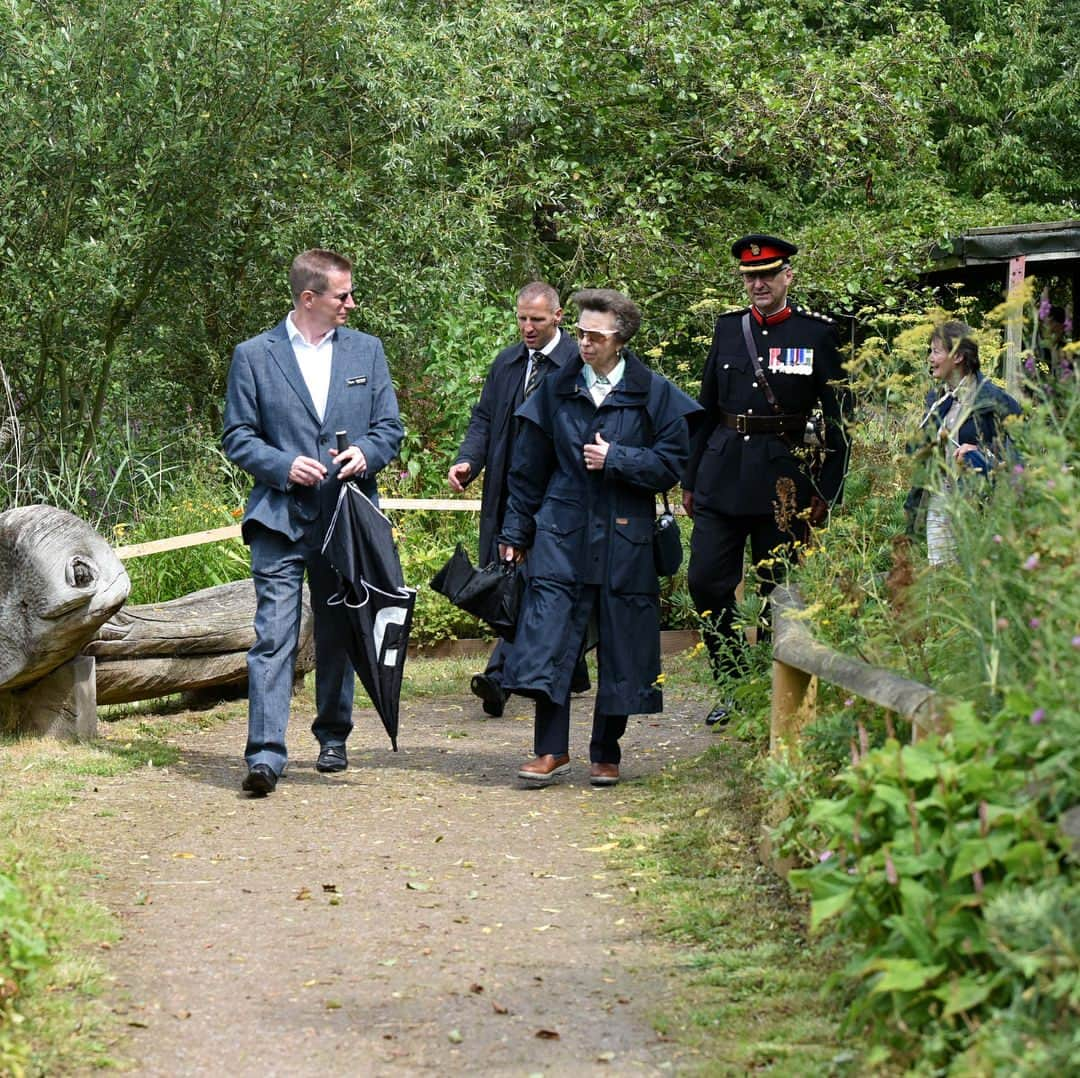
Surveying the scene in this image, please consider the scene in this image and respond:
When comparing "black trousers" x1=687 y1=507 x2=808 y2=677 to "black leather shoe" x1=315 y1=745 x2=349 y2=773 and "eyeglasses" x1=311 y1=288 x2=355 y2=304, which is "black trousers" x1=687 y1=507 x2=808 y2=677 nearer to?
"black leather shoe" x1=315 y1=745 x2=349 y2=773

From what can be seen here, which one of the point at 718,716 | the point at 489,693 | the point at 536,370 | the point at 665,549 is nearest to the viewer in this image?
the point at 665,549

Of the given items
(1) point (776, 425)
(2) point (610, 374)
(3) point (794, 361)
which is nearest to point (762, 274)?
(3) point (794, 361)

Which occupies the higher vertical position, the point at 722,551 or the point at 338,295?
the point at 338,295

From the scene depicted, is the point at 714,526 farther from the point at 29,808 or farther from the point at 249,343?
the point at 29,808

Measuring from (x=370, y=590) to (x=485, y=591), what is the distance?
453 mm

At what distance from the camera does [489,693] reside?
8.84 metres

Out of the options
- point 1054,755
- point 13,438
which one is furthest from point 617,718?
point 13,438

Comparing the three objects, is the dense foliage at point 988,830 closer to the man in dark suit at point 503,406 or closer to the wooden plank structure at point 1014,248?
the man in dark suit at point 503,406

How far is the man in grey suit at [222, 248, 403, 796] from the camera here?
6.83 meters

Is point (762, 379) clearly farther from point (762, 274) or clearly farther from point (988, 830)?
point (988, 830)

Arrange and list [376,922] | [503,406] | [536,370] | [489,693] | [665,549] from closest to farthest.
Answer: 1. [376,922]
2. [665,549]
3. [536,370]
4. [503,406]
5. [489,693]

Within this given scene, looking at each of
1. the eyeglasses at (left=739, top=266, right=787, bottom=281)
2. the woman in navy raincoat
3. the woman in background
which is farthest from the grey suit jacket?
the woman in background

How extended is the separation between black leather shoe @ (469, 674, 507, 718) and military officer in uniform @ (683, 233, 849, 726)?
158 centimetres

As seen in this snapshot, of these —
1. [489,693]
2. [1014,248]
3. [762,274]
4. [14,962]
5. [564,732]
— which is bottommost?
[489,693]
